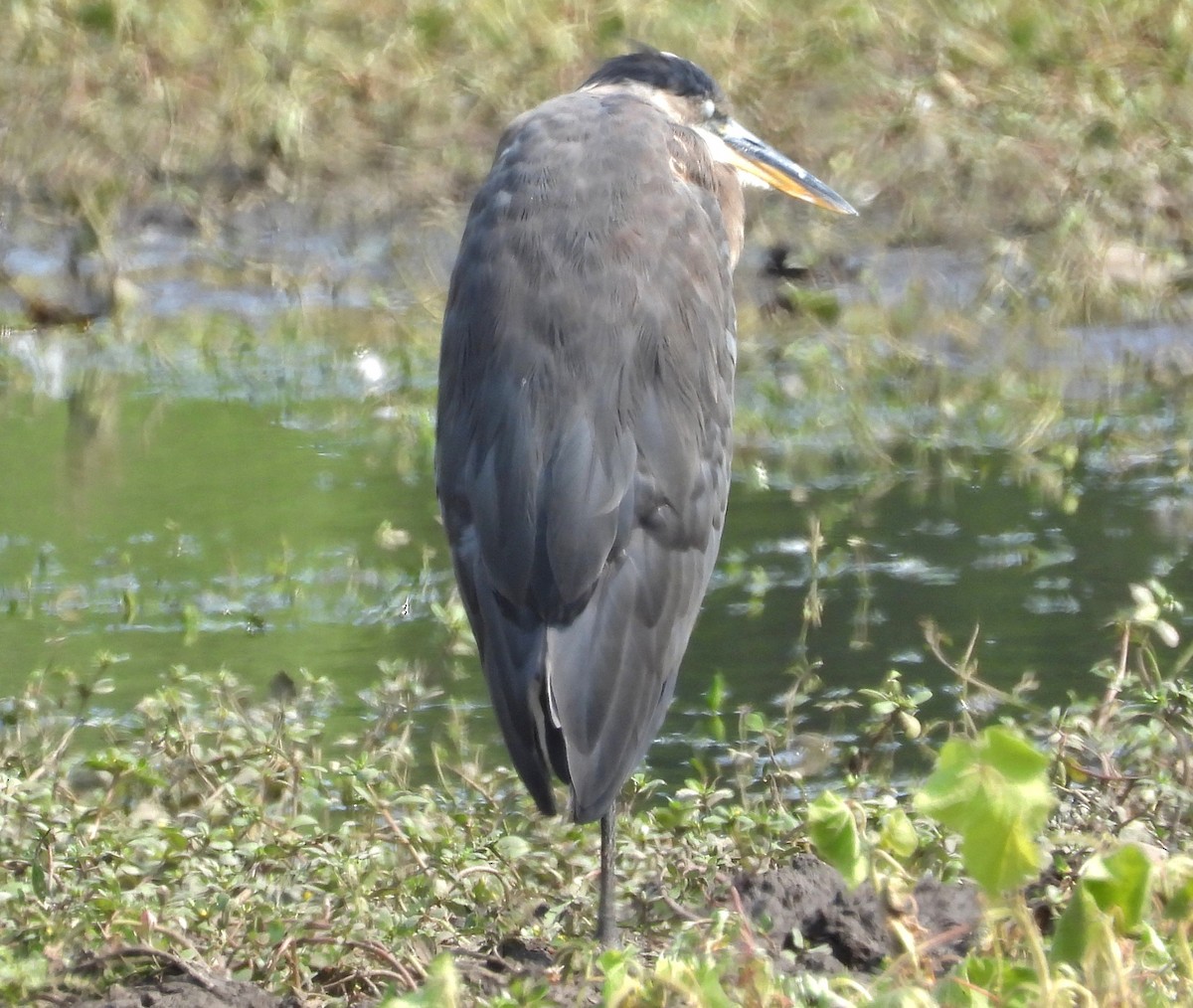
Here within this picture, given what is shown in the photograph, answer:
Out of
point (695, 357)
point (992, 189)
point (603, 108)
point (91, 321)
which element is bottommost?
point (91, 321)

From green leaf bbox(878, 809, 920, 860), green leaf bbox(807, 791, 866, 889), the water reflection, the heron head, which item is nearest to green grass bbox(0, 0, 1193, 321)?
the water reflection

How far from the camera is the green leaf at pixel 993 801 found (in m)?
2.39

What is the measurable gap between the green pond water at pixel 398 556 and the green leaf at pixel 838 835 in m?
1.81

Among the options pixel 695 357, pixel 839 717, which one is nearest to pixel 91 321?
pixel 839 717

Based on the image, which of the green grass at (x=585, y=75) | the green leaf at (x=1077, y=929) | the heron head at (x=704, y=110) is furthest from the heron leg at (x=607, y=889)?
the green grass at (x=585, y=75)

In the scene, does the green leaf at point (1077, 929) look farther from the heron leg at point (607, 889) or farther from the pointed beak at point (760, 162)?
the pointed beak at point (760, 162)

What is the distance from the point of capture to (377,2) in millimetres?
9898

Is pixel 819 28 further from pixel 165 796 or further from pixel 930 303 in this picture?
pixel 165 796

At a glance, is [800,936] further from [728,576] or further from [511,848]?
[728,576]

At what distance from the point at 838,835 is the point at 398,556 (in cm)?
313

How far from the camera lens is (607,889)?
133 inches

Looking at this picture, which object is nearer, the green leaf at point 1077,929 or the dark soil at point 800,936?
the green leaf at point 1077,929

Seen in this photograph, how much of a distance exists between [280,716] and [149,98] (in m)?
5.75

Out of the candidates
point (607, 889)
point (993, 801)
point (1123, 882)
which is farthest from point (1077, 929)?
point (607, 889)
